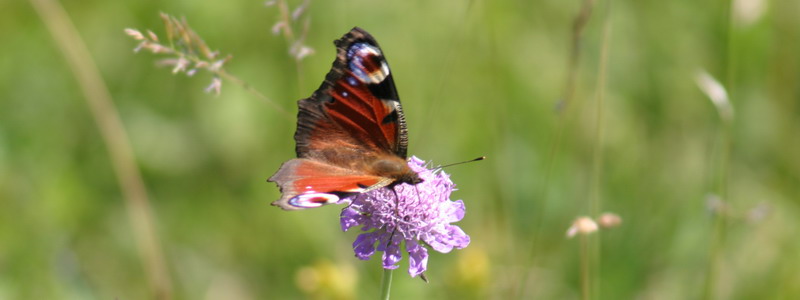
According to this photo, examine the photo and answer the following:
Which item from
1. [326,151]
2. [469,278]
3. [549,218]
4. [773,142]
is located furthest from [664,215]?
[326,151]

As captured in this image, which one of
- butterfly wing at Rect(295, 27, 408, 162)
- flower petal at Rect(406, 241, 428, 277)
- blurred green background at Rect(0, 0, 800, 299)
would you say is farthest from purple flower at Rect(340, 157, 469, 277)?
blurred green background at Rect(0, 0, 800, 299)

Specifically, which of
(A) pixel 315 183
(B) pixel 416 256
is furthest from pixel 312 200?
(B) pixel 416 256

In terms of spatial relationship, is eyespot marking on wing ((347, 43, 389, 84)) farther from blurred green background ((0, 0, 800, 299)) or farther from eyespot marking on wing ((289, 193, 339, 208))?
blurred green background ((0, 0, 800, 299))

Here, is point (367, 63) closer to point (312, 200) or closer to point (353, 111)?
point (353, 111)

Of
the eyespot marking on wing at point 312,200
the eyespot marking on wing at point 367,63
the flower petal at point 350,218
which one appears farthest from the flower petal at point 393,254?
the eyespot marking on wing at point 367,63

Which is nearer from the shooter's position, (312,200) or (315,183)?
(312,200)

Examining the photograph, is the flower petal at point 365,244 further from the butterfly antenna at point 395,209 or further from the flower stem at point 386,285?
the flower stem at point 386,285
